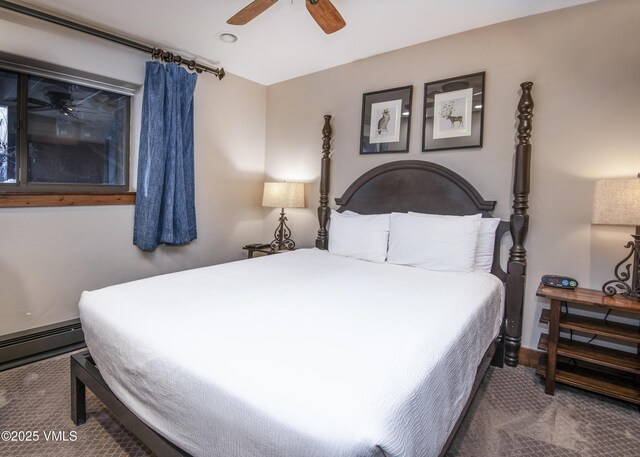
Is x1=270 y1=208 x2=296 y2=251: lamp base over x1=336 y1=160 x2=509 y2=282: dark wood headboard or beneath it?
beneath

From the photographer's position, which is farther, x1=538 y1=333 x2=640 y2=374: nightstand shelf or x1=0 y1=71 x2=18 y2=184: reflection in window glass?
x1=0 y1=71 x2=18 y2=184: reflection in window glass

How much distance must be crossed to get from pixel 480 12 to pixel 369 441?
2776 millimetres

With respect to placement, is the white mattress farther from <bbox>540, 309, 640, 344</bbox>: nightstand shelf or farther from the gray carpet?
<bbox>540, 309, 640, 344</bbox>: nightstand shelf

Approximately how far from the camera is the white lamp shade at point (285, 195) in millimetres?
3520

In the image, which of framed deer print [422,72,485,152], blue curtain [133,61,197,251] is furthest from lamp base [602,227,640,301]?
blue curtain [133,61,197,251]

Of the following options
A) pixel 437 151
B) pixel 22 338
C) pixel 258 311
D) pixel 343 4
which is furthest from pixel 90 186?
pixel 437 151

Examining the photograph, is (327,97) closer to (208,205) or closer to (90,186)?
(208,205)

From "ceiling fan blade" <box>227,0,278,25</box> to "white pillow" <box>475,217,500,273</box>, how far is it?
1.97 metres

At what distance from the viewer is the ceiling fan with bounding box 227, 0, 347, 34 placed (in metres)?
1.87

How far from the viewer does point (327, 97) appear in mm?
3541

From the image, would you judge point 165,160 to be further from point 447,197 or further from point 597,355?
point 597,355

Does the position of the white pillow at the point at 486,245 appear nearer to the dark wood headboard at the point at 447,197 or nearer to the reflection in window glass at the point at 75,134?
the dark wood headboard at the point at 447,197

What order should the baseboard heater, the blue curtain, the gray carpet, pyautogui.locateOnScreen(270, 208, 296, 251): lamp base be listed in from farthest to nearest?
pyautogui.locateOnScreen(270, 208, 296, 251): lamp base < the blue curtain < the baseboard heater < the gray carpet

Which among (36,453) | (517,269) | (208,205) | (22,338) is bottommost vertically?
(36,453)
